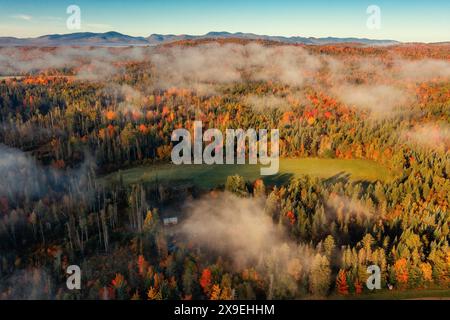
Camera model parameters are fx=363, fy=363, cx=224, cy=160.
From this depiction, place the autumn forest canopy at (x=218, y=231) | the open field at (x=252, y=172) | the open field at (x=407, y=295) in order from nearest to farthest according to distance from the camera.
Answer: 1. the open field at (x=407, y=295)
2. the autumn forest canopy at (x=218, y=231)
3. the open field at (x=252, y=172)

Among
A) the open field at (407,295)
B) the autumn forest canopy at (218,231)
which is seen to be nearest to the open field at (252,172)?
the autumn forest canopy at (218,231)

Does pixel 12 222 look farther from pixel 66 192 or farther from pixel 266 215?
pixel 266 215

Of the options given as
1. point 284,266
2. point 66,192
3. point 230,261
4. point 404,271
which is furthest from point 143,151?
point 404,271

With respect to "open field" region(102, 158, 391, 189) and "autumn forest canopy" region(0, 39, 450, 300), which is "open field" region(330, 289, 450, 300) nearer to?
"autumn forest canopy" region(0, 39, 450, 300)

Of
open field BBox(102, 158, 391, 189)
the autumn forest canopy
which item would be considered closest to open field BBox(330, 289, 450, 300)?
the autumn forest canopy

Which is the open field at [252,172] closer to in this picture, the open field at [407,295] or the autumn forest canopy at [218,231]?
the autumn forest canopy at [218,231]

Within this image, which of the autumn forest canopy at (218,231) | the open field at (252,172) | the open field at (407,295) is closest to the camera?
the open field at (407,295)

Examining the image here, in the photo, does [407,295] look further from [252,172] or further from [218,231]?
[252,172]

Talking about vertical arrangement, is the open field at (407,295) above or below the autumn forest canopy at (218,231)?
below
